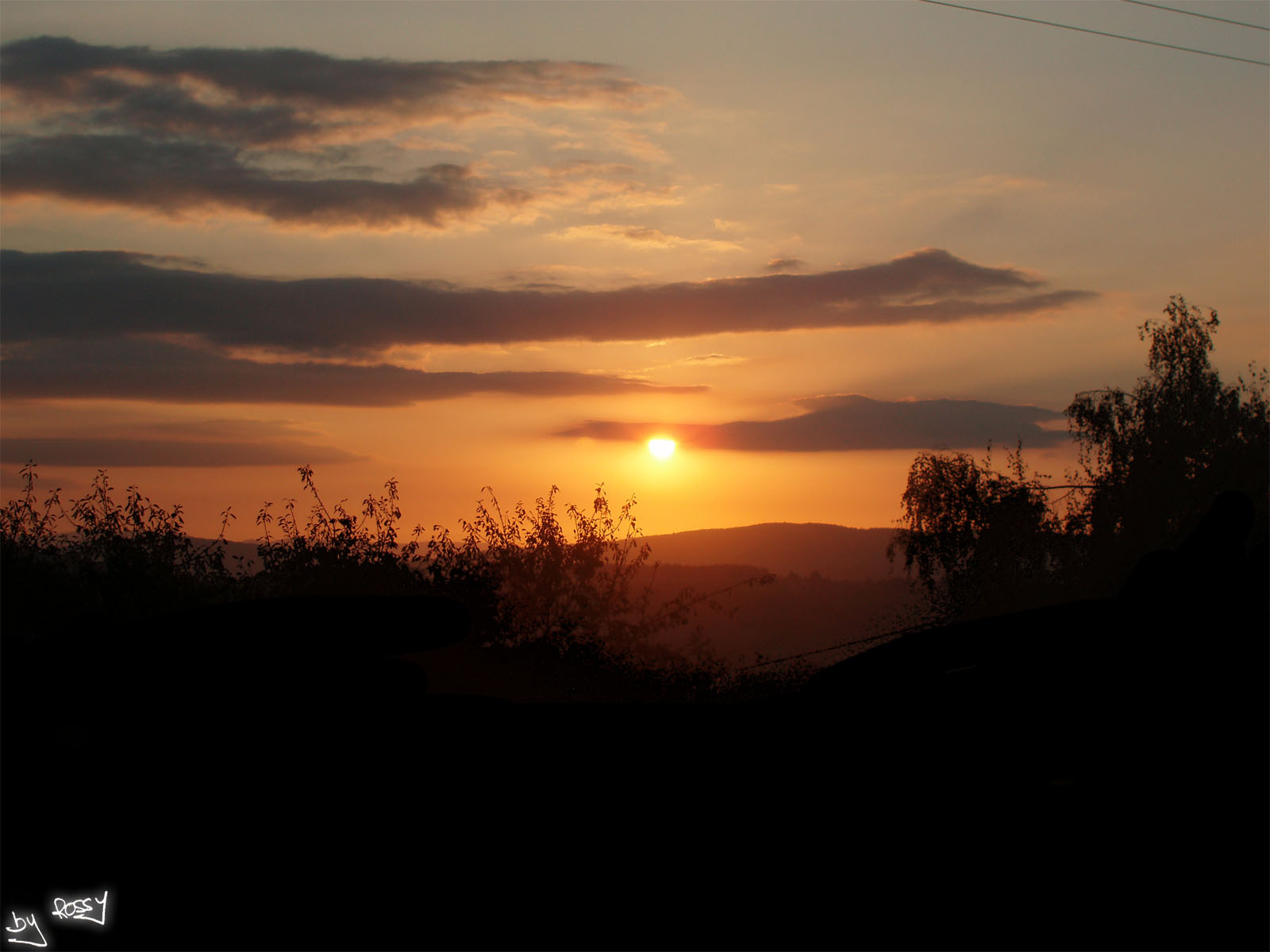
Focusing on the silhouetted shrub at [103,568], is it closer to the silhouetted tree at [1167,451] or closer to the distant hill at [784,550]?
the distant hill at [784,550]

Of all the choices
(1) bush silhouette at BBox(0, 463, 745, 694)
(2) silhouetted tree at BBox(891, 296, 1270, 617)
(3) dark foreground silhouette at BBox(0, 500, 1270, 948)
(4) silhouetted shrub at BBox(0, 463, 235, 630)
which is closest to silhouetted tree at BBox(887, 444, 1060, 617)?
(2) silhouetted tree at BBox(891, 296, 1270, 617)

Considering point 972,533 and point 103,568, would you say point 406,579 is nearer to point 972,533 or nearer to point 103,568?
point 103,568

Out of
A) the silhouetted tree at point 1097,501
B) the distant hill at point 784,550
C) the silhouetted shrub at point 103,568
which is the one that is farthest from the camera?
the silhouetted tree at point 1097,501

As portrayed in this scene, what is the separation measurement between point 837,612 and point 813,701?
30.8 m

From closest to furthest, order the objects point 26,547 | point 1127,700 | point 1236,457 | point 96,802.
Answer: point 96,802 < point 1127,700 < point 26,547 < point 1236,457

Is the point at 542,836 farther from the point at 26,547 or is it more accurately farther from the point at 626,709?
the point at 26,547

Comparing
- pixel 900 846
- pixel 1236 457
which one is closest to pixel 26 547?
pixel 900 846

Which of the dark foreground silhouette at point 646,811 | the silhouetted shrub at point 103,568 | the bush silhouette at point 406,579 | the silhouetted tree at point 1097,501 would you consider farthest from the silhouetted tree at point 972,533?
the dark foreground silhouette at point 646,811

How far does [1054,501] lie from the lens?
107ft
